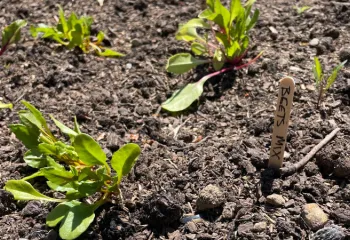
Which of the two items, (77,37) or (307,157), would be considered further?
(77,37)

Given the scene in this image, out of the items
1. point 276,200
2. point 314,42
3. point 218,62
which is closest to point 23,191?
point 276,200

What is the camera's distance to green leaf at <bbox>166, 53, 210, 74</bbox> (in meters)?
2.66

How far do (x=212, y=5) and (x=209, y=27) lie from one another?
0.14 m

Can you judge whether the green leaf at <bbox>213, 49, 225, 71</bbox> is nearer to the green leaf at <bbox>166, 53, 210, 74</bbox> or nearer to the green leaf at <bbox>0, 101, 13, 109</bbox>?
the green leaf at <bbox>166, 53, 210, 74</bbox>

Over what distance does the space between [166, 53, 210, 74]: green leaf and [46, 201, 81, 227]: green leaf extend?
972 millimetres

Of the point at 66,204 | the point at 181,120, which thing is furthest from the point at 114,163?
the point at 181,120

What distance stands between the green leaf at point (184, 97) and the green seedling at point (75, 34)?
530mm

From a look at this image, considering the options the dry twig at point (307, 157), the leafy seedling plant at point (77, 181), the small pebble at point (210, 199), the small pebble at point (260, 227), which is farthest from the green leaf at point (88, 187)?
the dry twig at point (307, 157)

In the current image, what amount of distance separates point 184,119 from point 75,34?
0.81m

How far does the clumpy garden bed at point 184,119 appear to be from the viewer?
6.54 feet

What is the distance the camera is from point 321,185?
79.8 inches

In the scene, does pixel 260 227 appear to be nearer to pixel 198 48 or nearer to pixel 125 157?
pixel 125 157

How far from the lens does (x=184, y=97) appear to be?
2.54 m

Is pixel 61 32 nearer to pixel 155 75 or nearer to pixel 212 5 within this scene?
pixel 155 75
